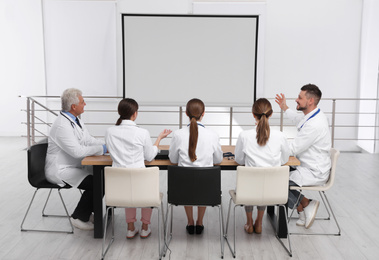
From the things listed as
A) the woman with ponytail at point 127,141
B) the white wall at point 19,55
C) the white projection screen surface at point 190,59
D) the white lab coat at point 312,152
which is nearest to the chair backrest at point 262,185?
the white lab coat at point 312,152

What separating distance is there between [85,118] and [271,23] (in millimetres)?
3504

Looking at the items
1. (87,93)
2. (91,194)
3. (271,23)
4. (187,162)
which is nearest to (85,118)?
(87,93)

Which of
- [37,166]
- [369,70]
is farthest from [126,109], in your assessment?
[369,70]

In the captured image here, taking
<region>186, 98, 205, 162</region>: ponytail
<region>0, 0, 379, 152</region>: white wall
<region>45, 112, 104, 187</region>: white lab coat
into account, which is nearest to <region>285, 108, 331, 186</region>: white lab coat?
<region>186, 98, 205, 162</region>: ponytail

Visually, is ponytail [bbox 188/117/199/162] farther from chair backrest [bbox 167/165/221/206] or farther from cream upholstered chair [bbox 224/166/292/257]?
cream upholstered chair [bbox 224/166/292/257]

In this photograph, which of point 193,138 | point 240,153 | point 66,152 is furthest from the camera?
point 66,152

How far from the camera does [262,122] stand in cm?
306

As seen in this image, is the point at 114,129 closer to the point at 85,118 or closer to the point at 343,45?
the point at 85,118

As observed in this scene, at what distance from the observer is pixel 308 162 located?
3.44 metres

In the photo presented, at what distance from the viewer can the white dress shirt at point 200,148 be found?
3.09 m

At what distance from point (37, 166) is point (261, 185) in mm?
1814

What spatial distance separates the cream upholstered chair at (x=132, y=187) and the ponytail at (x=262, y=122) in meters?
0.77

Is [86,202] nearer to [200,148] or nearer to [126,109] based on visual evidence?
[126,109]

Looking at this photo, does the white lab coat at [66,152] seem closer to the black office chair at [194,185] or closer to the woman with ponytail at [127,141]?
the woman with ponytail at [127,141]
